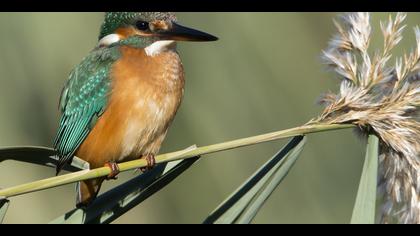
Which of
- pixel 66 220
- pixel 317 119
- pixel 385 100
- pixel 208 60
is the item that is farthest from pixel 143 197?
pixel 208 60

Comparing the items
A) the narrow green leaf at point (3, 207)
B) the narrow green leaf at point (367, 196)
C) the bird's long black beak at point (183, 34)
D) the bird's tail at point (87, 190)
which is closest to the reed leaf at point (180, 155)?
the narrow green leaf at point (3, 207)

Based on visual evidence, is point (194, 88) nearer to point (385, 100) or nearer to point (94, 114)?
point (94, 114)

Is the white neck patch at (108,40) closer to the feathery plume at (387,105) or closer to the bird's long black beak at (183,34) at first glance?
the bird's long black beak at (183,34)

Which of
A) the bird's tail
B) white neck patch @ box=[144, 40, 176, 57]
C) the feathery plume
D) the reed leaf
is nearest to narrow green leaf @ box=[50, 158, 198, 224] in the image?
the reed leaf

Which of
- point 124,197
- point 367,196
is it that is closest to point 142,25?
point 124,197

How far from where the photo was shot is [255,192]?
4.31 feet

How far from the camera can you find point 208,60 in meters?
2.40

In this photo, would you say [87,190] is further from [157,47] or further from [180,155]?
[180,155]

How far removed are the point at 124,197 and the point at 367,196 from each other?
494 millimetres

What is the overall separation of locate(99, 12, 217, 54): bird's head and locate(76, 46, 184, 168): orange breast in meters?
0.06

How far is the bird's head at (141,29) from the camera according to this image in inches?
83.9

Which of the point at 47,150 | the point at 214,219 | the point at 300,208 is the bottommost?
the point at 300,208
